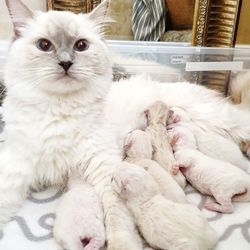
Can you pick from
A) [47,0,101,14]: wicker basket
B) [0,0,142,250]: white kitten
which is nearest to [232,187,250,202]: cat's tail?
[0,0,142,250]: white kitten

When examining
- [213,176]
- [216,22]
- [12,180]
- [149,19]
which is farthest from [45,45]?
[216,22]

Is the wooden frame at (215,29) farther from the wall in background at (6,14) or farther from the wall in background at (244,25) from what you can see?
the wall in background at (6,14)

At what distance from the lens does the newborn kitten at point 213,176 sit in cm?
111

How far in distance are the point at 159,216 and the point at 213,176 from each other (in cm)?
30

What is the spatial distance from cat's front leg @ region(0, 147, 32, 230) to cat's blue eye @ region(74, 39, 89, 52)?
377 millimetres

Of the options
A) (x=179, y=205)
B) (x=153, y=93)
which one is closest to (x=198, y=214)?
(x=179, y=205)

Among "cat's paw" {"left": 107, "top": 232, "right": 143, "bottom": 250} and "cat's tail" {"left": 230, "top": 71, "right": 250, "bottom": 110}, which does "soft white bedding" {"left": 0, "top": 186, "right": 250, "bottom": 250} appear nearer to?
"cat's paw" {"left": 107, "top": 232, "right": 143, "bottom": 250}

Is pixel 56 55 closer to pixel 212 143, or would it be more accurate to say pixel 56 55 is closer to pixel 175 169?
pixel 175 169

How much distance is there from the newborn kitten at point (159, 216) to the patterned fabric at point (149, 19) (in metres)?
1.05

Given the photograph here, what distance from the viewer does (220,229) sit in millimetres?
1049

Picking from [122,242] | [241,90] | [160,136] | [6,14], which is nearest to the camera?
[122,242]

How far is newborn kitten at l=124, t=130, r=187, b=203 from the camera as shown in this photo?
42.2 inches

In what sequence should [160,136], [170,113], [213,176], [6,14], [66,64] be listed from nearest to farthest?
[66,64] < [213,176] < [160,136] < [170,113] < [6,14]

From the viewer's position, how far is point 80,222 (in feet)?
2.99
